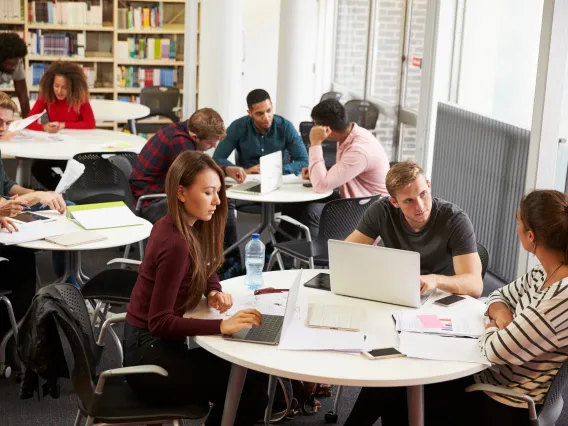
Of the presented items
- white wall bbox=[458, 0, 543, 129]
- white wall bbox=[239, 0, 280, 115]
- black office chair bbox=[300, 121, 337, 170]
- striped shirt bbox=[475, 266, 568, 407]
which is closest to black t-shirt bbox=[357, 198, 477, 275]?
striped shirt bbox=[475, 266, 568, 407]

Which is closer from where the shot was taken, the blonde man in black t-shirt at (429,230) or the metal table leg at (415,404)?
the metal table leg at (415,404)

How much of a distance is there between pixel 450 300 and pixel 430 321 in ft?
0.90

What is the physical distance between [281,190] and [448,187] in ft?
6.83

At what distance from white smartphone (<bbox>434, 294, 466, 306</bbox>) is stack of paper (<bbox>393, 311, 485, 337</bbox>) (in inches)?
4.0

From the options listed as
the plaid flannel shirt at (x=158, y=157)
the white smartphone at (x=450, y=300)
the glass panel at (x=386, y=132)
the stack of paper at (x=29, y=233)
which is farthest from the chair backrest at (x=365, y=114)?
the white smartphone at (x=450, y=300)

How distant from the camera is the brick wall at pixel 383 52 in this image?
782 cm

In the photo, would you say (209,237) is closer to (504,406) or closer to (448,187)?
(504,406)

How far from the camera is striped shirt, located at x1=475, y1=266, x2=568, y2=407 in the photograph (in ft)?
8.09

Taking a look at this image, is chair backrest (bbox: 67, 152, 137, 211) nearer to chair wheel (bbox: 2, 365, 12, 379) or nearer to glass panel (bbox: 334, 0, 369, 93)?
chair wheel (bbox: 2, 365, 12, 379)

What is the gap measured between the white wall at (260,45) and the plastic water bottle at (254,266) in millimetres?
6019

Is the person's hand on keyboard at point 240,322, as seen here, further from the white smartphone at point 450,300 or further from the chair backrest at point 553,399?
the chair backrest at point 553,399

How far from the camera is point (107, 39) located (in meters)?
9.57

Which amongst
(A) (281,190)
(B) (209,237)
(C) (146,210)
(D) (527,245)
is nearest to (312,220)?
(A) (281,190)

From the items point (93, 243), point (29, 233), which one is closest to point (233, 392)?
point (93, 243)
